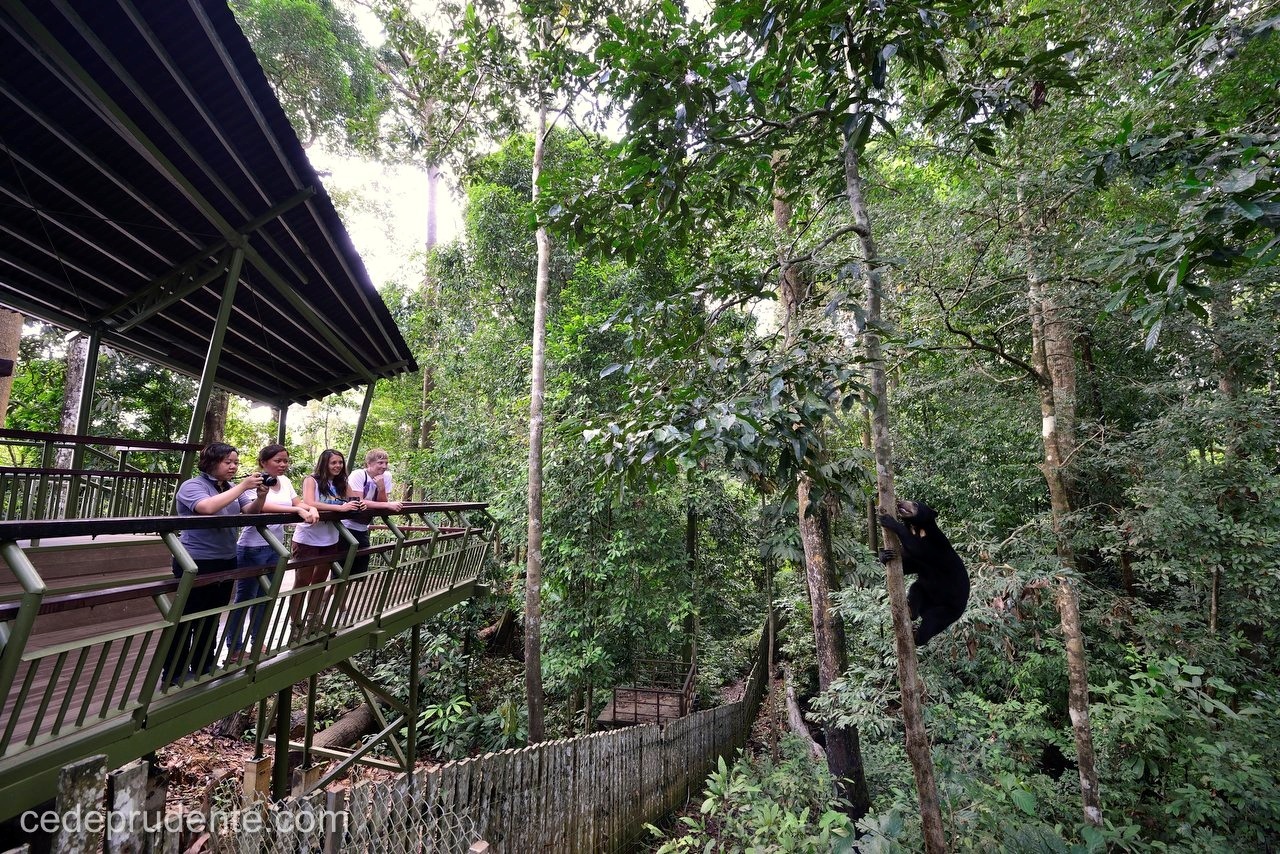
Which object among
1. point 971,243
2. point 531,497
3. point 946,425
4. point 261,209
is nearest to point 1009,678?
point 946,425

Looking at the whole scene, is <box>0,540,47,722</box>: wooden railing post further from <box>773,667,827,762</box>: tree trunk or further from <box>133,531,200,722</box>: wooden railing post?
<box>773,667,827,762</box>: tree trunk

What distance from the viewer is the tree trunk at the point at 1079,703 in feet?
13.1

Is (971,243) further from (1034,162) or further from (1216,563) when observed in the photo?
(1216,563)

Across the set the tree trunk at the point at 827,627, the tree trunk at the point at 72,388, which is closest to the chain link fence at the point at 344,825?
the tree trunk at the point at 827,627

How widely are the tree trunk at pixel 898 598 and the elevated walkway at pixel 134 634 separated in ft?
10.5

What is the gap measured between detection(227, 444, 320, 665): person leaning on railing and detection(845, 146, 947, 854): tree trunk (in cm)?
333

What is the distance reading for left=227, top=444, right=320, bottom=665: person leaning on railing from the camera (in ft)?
9.95

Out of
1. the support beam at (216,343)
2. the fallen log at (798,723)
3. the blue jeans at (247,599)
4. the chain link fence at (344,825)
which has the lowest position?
the fallen log at (798,723)

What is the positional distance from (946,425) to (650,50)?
352 inches

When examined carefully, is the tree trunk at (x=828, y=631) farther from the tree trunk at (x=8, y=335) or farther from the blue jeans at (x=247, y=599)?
the tree trunk at (x=8, y=335)

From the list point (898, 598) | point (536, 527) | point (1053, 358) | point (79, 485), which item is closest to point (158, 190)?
point (79, 485)

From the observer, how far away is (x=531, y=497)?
7.55 metres

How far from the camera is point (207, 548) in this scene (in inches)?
119

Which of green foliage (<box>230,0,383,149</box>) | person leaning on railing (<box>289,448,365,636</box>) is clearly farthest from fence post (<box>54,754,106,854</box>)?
green foliage (<box>230,0,383,149</box>)
